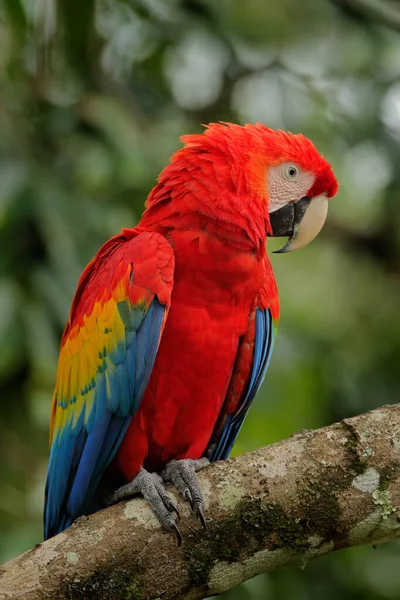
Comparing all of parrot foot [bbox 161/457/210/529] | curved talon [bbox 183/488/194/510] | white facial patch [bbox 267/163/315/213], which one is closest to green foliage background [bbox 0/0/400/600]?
white facial patch [bbox 267/163/315/213]

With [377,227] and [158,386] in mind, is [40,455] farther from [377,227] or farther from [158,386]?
[377,227]

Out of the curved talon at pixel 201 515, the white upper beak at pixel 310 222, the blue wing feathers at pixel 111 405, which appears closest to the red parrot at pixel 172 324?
the blue wing feathers at pixel 111 405

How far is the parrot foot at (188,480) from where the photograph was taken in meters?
1.97

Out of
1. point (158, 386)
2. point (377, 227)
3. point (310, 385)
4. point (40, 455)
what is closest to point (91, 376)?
point (158, 386)

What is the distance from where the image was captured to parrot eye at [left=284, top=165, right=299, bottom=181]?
2548mm

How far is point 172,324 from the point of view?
7.84 feet

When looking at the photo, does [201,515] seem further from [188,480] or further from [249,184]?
[249,184]

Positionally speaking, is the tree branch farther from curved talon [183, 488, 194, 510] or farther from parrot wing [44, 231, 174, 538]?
parrot wing [44, 231, 174, 538]

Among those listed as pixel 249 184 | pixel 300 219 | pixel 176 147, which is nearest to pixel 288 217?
pixel 300 219

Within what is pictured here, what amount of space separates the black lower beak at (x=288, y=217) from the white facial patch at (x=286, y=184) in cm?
2

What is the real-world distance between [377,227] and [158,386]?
10.3 ft

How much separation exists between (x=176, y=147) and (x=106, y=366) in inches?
73.0

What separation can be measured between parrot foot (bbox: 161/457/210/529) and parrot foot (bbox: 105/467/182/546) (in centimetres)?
4

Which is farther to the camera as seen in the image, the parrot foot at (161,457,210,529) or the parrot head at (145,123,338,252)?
the parrot head at (145,123,338,252)
